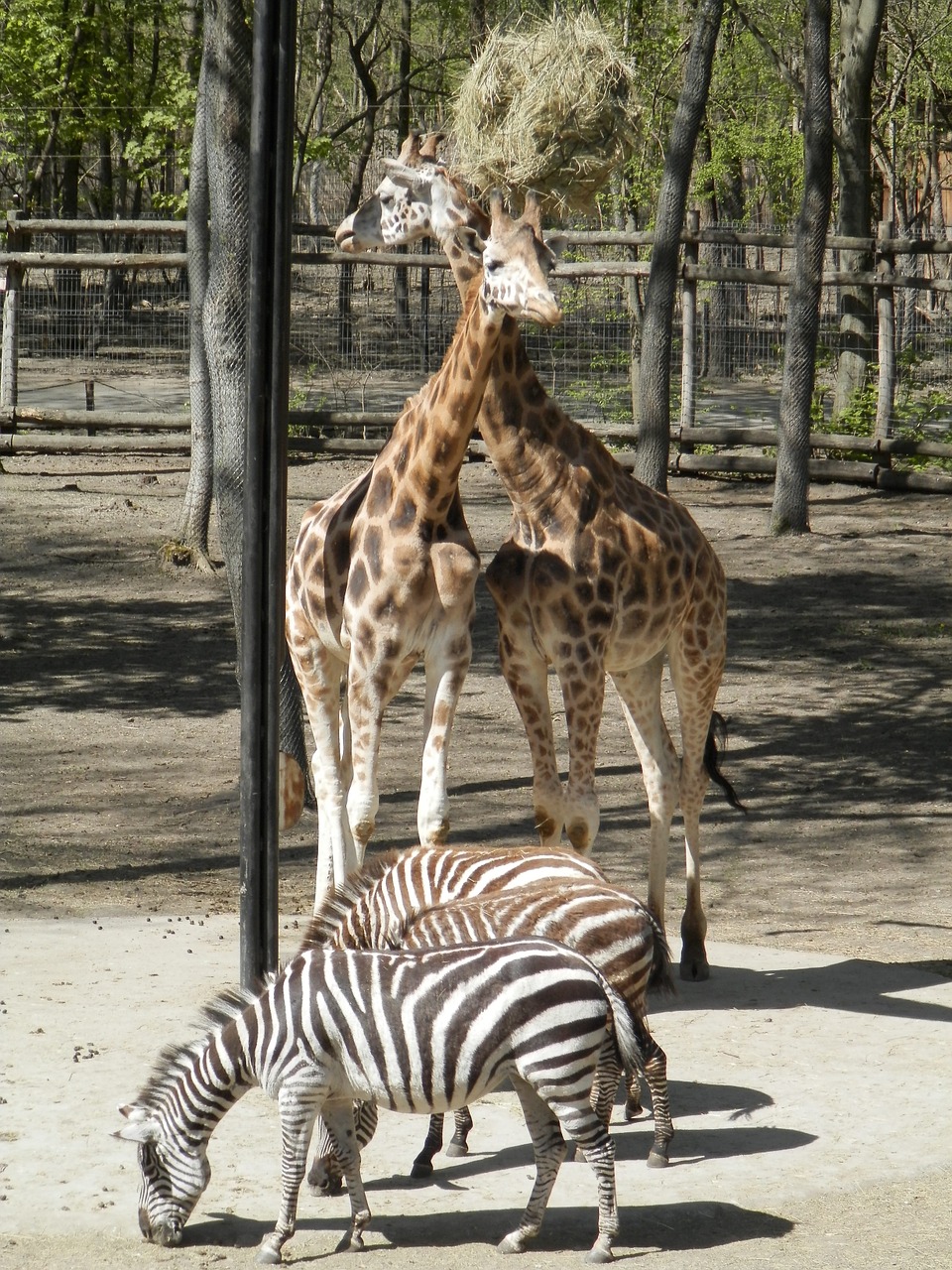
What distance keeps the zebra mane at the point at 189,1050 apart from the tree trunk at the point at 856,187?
1590 cm

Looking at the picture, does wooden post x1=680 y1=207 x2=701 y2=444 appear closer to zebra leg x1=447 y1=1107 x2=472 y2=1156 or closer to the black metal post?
the black metal post

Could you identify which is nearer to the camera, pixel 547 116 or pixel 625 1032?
pixel 625 1032

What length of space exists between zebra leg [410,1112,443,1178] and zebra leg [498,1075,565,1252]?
1.90 feet

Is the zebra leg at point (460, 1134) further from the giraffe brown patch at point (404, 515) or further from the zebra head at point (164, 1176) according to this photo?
the giraffe brown patch at point (404, 515)

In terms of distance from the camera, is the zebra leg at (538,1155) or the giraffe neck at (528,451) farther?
the giraffe neck at (528,451)

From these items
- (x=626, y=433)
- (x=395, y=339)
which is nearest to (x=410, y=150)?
(x=626, y=433)

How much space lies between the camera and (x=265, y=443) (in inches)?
191

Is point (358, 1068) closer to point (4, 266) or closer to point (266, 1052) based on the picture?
point (266, 1052)

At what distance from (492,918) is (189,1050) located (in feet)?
3.12

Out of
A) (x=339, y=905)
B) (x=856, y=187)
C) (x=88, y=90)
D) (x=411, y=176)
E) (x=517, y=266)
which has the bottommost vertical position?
(x=339, y=905)

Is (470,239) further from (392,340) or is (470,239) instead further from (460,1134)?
(392,340)

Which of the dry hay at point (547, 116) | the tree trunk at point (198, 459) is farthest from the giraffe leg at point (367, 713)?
the tree trunk at point (198, 459)

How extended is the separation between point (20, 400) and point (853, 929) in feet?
55.4

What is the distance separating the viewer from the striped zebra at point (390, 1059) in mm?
3875
